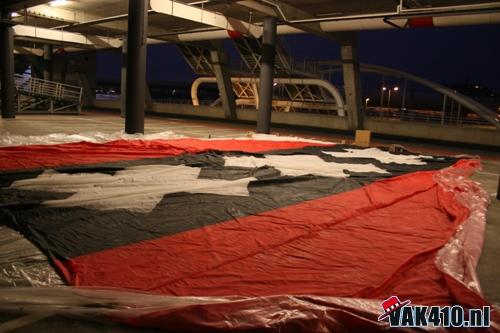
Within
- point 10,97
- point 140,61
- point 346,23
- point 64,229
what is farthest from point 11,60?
point 64,229

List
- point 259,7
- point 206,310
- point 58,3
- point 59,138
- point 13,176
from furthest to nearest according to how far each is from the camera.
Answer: point 58,3 → point 259,7 → point 59,138 → point 13,176 → point 206,310

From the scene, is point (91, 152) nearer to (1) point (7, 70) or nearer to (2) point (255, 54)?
(1) point (7, 70)

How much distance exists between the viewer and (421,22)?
1126 centimetres

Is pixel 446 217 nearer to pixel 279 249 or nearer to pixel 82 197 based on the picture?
pixel 279 249

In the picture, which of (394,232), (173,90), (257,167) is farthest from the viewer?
(173,90)

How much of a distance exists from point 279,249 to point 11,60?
48.9ft

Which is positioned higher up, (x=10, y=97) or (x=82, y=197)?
(x=10, y=97)

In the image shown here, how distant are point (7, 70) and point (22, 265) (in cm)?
1428

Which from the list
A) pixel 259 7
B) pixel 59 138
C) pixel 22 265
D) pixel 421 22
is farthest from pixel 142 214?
pixel 421 22

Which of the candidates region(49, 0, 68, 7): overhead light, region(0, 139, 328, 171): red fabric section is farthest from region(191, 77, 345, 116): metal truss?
region(0, 139, 328, 171): red fabric section

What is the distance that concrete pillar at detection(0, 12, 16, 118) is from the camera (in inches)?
562

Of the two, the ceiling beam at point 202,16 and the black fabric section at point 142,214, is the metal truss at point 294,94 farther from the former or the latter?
the black fabric section at point 142,214

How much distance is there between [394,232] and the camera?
12.6 feet

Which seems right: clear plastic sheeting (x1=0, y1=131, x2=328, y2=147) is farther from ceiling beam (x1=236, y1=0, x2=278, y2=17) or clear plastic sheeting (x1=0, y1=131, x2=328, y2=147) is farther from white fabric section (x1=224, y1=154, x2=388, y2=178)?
ceiling beam (x1=236, y1=0, x2=278, y2=17)
